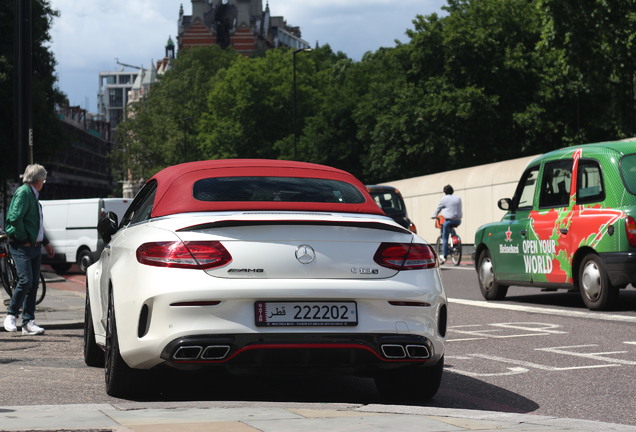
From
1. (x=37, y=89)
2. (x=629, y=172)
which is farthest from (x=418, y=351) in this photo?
(x=37, y=89)

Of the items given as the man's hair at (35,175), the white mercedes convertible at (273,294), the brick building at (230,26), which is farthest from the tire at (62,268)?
the brick building at (230,26)

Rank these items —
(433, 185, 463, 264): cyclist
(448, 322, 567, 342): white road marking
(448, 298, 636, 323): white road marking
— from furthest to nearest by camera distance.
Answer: (433, 185, 463, 264): cyclist < (448, 298, 636, 323): white road marking < (448, 322, 567, 342): white road marking

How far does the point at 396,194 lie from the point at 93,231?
926 centimetres

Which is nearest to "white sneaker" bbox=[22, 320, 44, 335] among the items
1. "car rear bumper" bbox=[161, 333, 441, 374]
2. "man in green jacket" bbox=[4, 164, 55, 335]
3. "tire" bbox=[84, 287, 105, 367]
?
"man in green jacket" bbox=[4, 164, 55, 335]

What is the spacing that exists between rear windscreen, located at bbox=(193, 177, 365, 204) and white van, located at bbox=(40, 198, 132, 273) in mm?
24449

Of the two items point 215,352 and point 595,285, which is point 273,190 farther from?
point 595,285

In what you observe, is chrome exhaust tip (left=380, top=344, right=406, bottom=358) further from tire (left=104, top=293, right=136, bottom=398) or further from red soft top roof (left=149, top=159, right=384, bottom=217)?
tire (left=104, top=293, right=136, bottom=398)

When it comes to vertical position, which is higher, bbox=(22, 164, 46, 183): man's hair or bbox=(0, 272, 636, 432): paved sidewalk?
bbox=(22, 164, 46, 183): man's hair

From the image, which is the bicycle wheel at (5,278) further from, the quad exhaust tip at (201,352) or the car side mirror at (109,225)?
the quad exhaust tip at (201,352)

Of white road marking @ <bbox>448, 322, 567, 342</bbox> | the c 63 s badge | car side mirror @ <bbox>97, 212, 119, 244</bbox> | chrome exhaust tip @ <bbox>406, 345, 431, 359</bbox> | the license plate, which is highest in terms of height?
car side mirror @ <bbox>97, 212, 119, 244</bbox>

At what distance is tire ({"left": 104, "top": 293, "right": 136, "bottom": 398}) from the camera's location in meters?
6.91

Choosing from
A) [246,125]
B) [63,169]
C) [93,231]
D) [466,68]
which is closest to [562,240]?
[93,231]

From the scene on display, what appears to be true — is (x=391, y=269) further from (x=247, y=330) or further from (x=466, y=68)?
(x=466, y=68)

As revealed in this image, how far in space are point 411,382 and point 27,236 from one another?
240 inches
